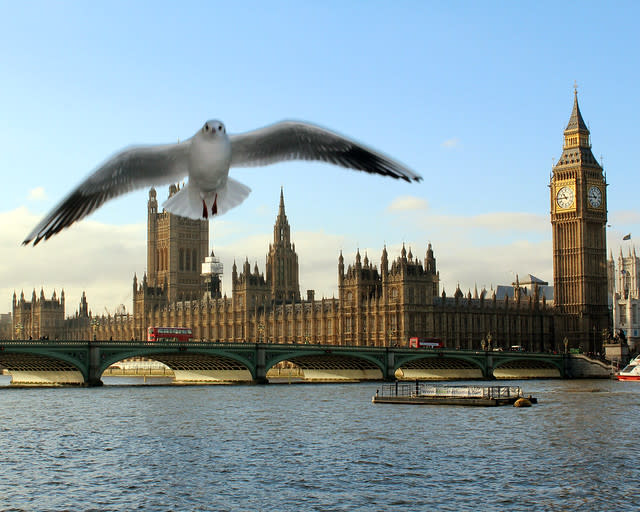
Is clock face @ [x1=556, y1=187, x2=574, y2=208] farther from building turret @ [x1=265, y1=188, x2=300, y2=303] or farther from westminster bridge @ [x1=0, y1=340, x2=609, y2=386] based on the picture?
building turret @ [x1=265, y1=188, x2=300, y2=303]

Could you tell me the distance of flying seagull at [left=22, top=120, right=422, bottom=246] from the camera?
5301mm

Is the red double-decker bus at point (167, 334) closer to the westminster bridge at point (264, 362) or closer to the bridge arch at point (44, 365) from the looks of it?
the westminster bridge at point (264, 362)

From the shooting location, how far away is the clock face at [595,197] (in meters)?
155

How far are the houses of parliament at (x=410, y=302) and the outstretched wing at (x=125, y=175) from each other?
124487 mm

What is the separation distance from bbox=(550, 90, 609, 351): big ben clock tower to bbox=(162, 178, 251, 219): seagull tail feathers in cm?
15022

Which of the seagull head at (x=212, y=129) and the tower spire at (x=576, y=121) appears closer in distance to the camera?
the seagull head at (x=212, y=129)

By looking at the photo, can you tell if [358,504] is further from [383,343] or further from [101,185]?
[383,343]

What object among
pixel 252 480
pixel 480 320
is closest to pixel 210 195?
pixel 252 480

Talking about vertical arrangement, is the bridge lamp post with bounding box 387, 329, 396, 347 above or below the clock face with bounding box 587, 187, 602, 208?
below

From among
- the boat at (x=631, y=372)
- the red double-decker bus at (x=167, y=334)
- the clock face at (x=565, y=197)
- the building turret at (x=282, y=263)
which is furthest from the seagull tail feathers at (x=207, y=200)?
the building turret at (x=282, y=263)

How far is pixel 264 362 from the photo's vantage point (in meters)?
98.1

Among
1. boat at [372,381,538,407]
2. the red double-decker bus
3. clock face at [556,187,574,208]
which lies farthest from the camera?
clock face at [556,187,574,208]

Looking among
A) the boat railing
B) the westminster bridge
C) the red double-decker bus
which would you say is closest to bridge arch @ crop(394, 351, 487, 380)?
the westminster bridge

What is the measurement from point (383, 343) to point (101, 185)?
418 ft
